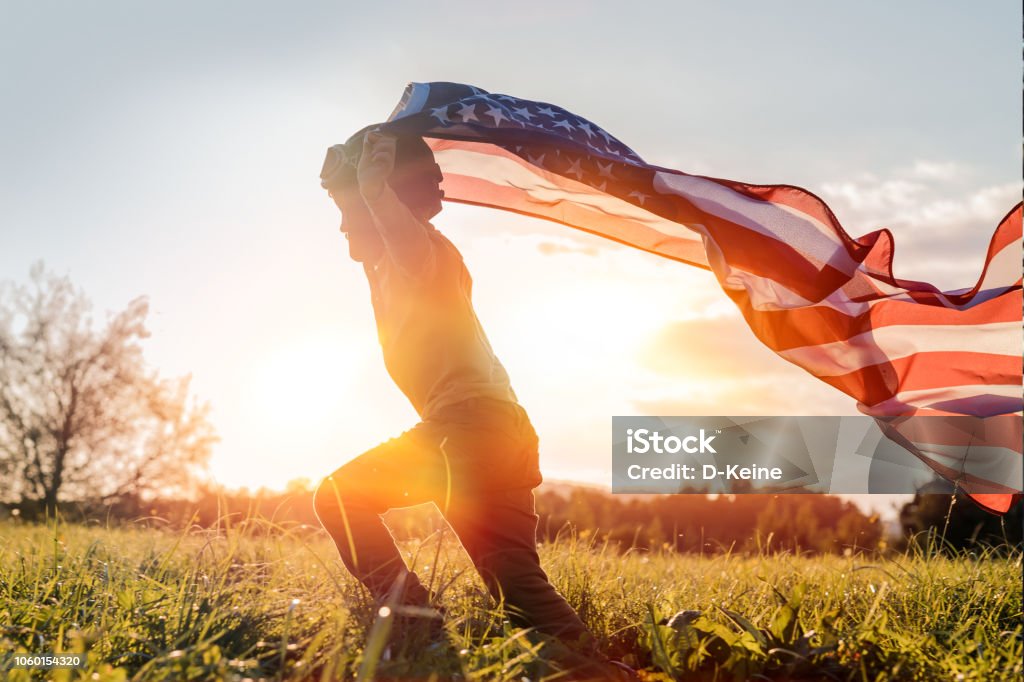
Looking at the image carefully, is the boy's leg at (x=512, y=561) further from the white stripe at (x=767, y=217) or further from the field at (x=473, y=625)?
the white stripe at (x=767, y=217)

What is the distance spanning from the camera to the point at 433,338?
138 inches

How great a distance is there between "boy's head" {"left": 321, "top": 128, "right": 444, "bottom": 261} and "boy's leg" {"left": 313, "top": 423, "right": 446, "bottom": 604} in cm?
100

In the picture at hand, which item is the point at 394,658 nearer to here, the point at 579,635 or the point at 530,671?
the point at 530,671

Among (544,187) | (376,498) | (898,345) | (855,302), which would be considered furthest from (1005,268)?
(376,498)

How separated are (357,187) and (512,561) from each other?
1.80 metres

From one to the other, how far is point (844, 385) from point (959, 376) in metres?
0.66

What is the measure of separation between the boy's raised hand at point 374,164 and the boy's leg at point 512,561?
4.43 ft

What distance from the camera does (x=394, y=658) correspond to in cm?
300

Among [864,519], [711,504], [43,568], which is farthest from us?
[711,504]

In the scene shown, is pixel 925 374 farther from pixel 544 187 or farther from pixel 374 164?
pixel 374 164

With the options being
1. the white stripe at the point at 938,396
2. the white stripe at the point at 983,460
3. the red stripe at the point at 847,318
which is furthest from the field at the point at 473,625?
the red stripe at the point at 847,318

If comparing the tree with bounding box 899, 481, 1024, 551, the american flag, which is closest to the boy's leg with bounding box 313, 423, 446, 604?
the american flag

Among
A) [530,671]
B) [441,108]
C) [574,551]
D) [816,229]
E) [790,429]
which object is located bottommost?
[530,671]

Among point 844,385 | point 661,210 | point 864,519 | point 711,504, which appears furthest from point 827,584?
point 711,504
